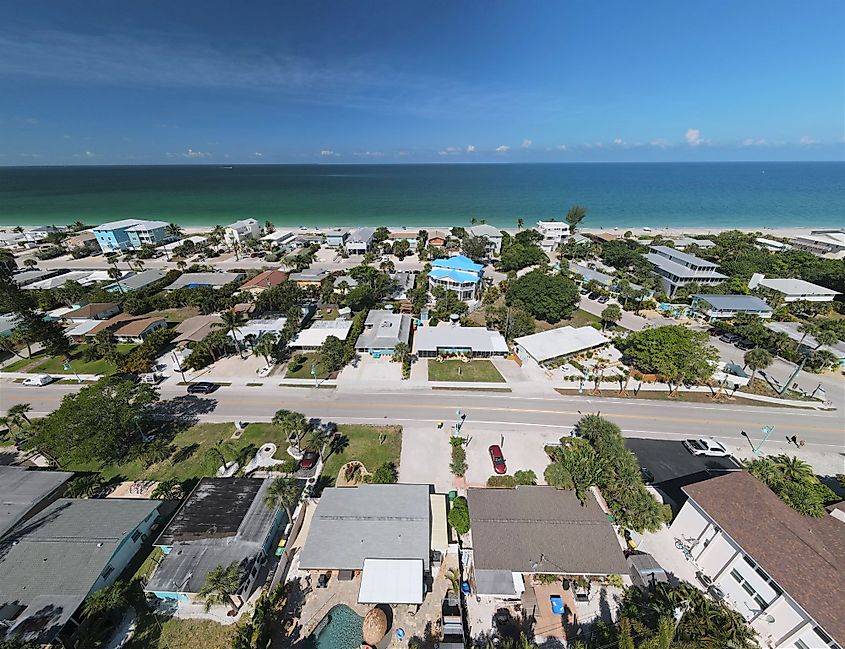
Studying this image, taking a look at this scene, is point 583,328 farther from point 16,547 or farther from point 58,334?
point 58,334


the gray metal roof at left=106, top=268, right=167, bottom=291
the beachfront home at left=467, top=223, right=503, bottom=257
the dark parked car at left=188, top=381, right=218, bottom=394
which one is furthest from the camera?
the beachfront home at left=467, top=223, right=503, bottom=257

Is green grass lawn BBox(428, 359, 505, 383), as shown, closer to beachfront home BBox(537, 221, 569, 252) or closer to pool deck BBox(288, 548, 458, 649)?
pool deck BBox(288, 548, 458, 649)

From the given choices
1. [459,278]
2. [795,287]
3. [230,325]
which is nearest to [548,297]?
[459,278]

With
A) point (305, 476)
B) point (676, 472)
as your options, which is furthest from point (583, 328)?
point (305, 476)

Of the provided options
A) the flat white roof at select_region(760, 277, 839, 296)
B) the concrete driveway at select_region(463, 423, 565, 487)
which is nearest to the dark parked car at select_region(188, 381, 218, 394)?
the concrete driveway at select_region(463, 423, 565, 487)

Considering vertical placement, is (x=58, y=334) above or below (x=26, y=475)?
above

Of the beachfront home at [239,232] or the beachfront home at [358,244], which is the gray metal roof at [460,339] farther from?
the beachfront home at [239,232]
